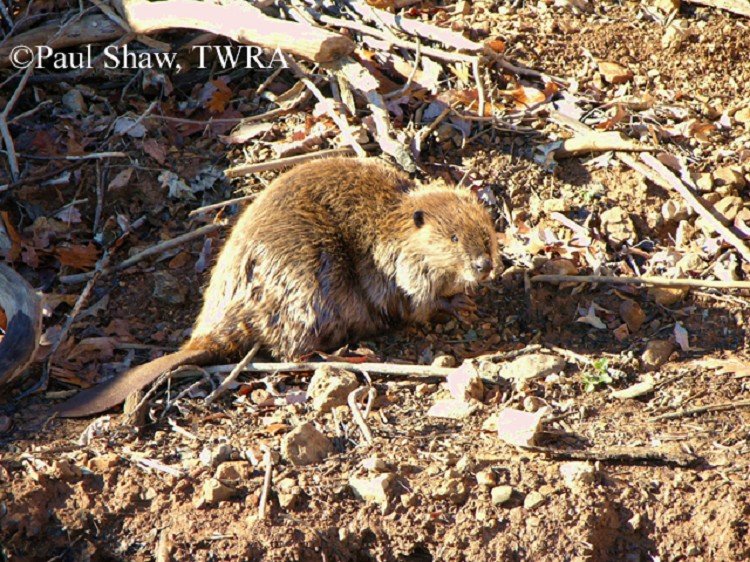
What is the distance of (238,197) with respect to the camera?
5.70 meters

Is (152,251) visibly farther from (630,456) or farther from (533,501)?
(630,456)

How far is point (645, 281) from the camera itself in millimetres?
4891

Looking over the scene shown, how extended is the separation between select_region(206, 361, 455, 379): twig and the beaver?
0.13m

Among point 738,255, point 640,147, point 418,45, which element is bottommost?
point 738,255

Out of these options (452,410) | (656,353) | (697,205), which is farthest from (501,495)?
(697,205)

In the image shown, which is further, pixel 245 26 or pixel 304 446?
pixel 245 26

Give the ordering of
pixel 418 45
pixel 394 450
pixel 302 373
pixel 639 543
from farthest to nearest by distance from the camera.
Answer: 1. pixel 418 45
2. pixel 302 373
3. pixel 394 450
4. pixel 639 543

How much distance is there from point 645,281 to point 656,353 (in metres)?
0.51

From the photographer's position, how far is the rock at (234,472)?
12.6ft

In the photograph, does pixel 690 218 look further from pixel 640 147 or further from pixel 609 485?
pixel 609 485

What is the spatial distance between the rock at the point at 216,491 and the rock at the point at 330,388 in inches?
26.7

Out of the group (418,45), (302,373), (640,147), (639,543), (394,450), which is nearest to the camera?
(639,543)

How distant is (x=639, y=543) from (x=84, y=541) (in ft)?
7.92

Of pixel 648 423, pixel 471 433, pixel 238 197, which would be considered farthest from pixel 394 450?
pixel 238 197
